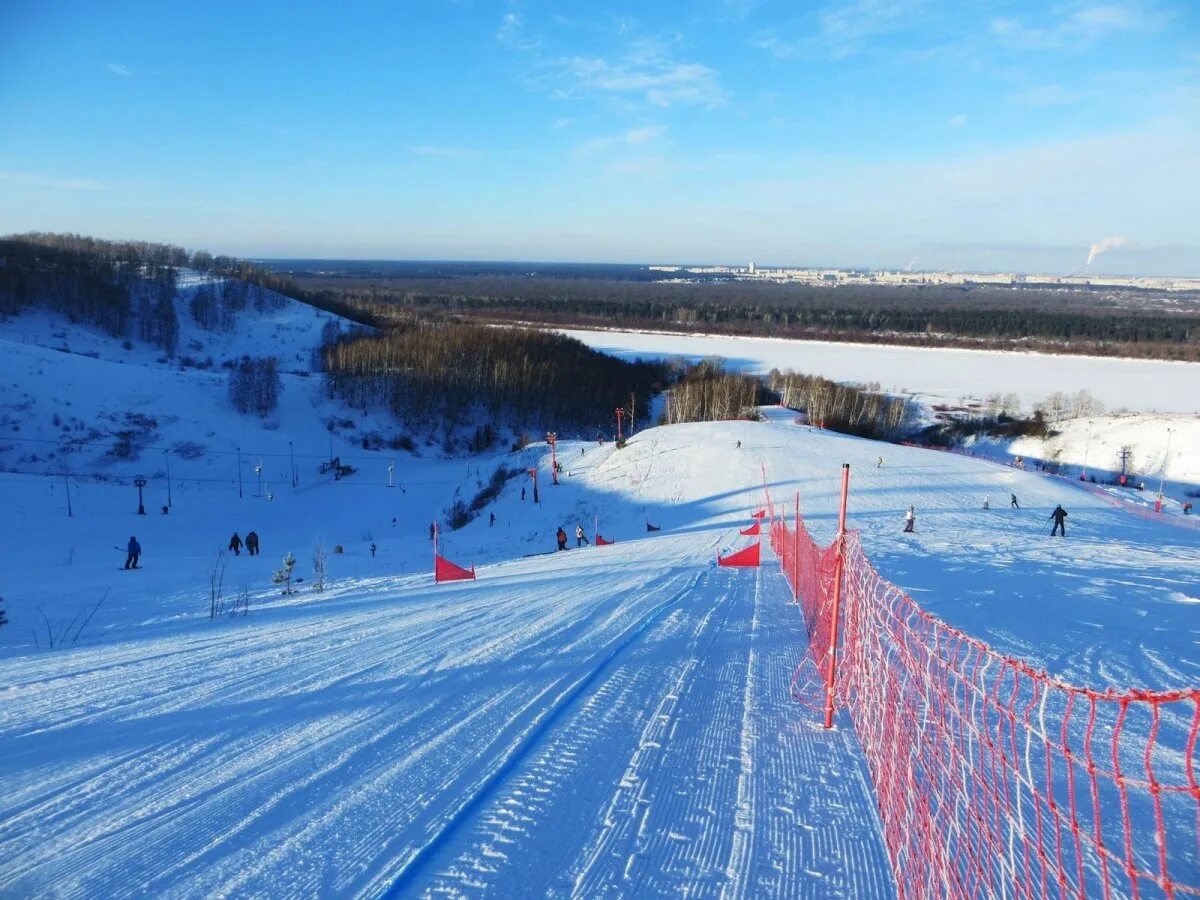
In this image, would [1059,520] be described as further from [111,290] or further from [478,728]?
[111,290]

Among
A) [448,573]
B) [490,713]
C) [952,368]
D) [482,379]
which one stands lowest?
[482,379]

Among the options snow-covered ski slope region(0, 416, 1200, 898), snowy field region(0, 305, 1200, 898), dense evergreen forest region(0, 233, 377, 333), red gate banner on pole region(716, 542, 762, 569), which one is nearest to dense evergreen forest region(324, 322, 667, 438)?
dense evergreen forest region(0, 233, 377, 333)

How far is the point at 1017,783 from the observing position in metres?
3.93

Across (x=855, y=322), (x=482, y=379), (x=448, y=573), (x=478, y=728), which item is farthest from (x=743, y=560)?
(x=855, y=322)

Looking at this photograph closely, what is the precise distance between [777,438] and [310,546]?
66.2ft

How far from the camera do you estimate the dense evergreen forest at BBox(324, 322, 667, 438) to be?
59625 millimetres

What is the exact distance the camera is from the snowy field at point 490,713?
353cm

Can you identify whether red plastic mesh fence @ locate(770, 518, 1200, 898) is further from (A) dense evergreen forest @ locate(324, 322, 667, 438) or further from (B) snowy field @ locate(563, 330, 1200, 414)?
(B) snowy field @ locate(563, 330, 1200, 414)

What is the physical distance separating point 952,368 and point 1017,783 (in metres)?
93.3

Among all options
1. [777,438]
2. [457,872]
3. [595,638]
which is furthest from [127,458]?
[457,872]

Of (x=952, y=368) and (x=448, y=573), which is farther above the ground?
(x=952, y=368)

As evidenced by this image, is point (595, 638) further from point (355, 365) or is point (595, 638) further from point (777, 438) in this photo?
point (355, 365)

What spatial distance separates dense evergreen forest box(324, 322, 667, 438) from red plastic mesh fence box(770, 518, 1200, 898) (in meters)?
52.4

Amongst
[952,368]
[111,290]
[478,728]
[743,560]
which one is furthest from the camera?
[952,368]
